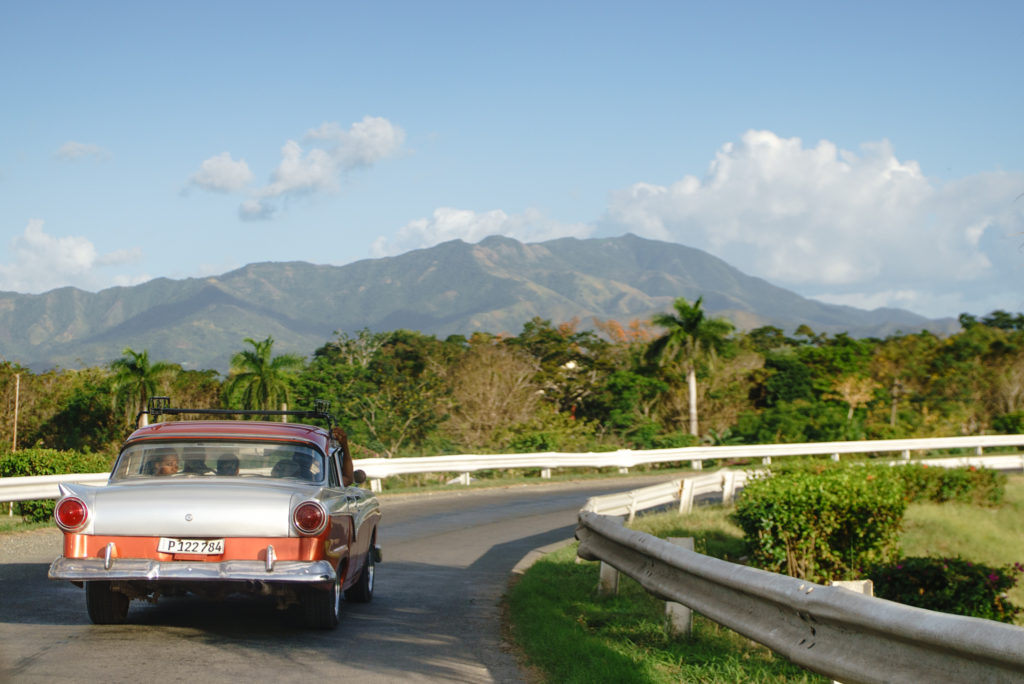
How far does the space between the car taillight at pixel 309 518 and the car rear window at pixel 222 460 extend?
1.03 meters

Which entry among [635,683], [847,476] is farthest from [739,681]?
[847,476]

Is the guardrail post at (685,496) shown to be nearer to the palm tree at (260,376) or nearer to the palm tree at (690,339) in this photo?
the palm tree at (260,376)

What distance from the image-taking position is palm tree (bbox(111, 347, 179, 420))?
149ft

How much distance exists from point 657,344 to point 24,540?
4083 centimetres

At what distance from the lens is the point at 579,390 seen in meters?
58.9

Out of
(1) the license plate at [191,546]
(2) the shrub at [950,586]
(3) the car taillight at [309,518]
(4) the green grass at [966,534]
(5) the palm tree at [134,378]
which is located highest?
(5) the palm tree at [134,378]

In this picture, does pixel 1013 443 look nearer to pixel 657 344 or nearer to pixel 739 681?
pixel 657 344

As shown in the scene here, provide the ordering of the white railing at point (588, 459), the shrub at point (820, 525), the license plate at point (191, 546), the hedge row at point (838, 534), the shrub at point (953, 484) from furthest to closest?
the shrub at point (953, 484)
the white railing at point (588, 459)
the shrub at point (820, 525)
the hedge row at point (838, 534)
the license plate at point (191, 546)

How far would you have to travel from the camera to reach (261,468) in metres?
8.43

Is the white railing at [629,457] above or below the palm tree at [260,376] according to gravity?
below

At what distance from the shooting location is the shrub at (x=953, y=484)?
853 inches

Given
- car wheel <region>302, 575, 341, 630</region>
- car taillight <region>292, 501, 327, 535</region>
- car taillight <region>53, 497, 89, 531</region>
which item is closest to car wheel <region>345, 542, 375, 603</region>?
car wheel <region>302, 575, 341, 630</region>

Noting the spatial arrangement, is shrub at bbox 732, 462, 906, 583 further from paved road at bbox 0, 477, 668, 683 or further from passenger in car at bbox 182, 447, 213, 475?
passenger in car at bbox 182, 447, 213, 475

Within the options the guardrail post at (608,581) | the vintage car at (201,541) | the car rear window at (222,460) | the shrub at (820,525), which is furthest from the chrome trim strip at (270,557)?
the shrub at (820,525)
